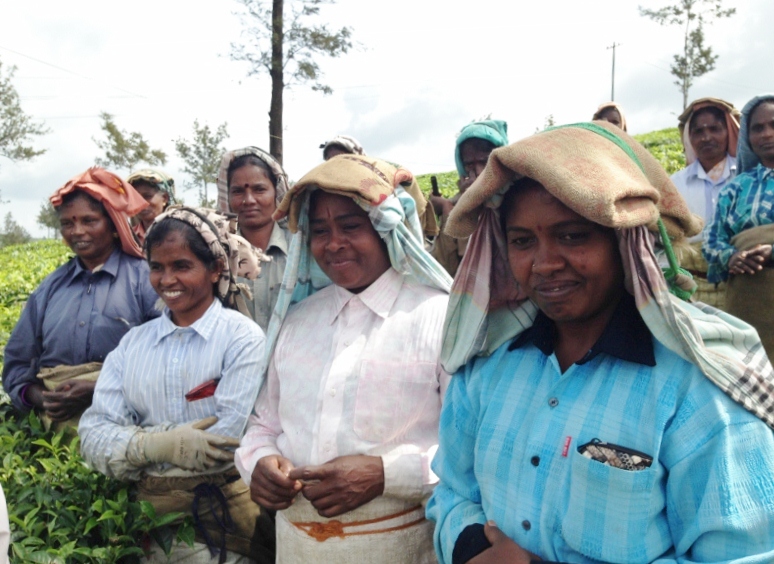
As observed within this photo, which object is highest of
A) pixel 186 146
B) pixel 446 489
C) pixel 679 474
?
pixel 186 146

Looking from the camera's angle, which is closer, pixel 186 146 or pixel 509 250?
pixel 509 250

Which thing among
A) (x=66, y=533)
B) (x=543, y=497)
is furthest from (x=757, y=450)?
(x=66, y=533)

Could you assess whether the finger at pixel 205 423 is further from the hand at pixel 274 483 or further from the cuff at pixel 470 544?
the cuff at pixel 470 544

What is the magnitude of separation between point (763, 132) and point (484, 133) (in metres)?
1.64

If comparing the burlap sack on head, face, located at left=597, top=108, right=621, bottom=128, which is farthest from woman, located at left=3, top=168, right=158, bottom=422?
face, located at left=597, top=108, right=621, bottom=128

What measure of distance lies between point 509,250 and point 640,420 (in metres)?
0.49

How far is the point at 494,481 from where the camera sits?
1.61 metres

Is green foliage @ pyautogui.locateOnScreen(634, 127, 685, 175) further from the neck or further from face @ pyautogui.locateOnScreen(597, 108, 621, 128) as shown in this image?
the neck

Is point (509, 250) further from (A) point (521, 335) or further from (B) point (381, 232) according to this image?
(B) point (381, 232)

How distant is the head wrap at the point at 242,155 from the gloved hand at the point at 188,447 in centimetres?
194

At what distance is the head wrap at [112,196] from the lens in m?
3.38

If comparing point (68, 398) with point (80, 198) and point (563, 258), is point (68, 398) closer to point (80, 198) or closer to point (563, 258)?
point (80, 198)

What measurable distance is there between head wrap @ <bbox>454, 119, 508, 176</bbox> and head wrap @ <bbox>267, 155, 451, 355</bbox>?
2.04 metres

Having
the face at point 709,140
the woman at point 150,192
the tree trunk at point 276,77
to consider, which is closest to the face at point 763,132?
the face at point 709,140
